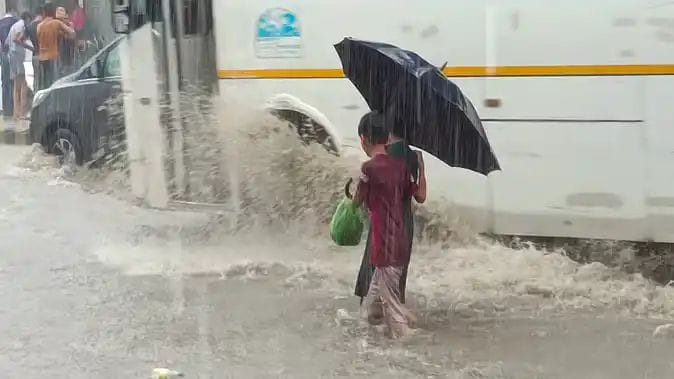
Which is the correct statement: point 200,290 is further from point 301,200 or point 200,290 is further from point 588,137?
point 588,137

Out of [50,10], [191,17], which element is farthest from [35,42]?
[191,17]

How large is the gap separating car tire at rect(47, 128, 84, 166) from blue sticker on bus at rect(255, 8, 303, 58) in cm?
444

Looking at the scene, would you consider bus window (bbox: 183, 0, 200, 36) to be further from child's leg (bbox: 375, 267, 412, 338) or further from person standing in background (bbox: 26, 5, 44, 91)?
person standing in background (bbox: 26, 5, 44, 91)

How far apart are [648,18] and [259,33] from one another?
306 centimetres

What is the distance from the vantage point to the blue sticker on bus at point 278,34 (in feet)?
25.1

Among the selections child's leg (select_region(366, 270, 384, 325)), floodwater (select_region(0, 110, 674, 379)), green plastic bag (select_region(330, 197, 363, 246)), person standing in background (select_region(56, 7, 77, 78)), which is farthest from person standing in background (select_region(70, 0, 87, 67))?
child's leg (select_region(366, 270, 384, 325))

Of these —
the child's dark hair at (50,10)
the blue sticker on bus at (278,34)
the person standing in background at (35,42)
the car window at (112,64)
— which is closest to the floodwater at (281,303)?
the blue sticker on bus at (278,34)

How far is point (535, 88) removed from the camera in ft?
22.8

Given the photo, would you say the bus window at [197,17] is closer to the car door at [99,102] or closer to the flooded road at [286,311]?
the flooded road at [286,311]

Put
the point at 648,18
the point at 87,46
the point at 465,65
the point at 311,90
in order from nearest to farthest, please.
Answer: the point at 648,18 → the point at 465,65 → the point at 311,90 → the point at 87,46

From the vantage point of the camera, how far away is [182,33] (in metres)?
8.30

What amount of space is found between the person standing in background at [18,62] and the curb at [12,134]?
319mm

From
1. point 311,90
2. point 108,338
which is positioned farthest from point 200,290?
point 311,90

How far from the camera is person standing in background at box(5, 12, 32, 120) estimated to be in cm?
1620
